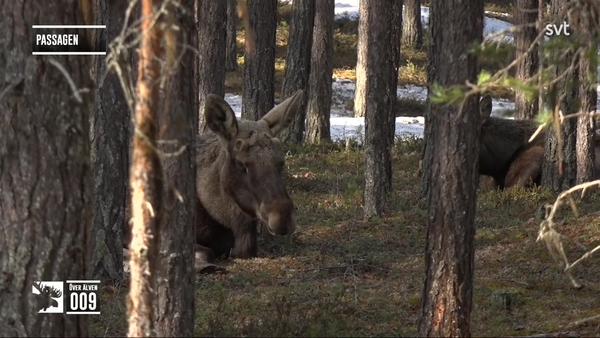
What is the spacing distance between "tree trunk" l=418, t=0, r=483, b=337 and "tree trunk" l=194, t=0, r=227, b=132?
35.7 feet

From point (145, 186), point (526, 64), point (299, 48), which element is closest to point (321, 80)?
point (299, 48)

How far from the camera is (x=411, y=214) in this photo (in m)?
15.5

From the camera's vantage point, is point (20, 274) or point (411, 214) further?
point (411, 214)

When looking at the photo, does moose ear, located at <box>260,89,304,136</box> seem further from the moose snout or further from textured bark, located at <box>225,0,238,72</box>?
textured bark, located at <box>225,0,238,72</box>

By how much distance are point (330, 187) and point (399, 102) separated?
17487 millimetres

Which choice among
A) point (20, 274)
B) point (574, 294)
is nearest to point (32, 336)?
point (20, 274)

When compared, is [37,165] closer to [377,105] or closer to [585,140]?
[377,105]

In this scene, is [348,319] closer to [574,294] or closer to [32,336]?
[574,294]

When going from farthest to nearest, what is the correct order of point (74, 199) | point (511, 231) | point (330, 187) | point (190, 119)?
1. point (330, 187)
2. point (511, 231)
3. point (190, 119)
4. point (74, 199)

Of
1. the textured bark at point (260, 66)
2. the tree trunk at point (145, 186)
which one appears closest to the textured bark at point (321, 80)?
the textured bark at point (260, 66)

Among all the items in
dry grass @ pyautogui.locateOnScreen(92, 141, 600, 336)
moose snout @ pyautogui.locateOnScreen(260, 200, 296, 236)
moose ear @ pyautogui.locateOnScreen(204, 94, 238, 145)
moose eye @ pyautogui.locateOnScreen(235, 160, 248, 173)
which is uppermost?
moose ear @ pyautogui.locateOnScreen(204, 94, 238, 145)

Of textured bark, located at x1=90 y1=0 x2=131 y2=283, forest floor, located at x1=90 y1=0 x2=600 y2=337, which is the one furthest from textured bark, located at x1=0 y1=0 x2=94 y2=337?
textured bark, located at x1=90 y1=0 x2=131 y2=283

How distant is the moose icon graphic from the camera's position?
6449 millimetres

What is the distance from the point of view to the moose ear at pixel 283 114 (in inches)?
501
